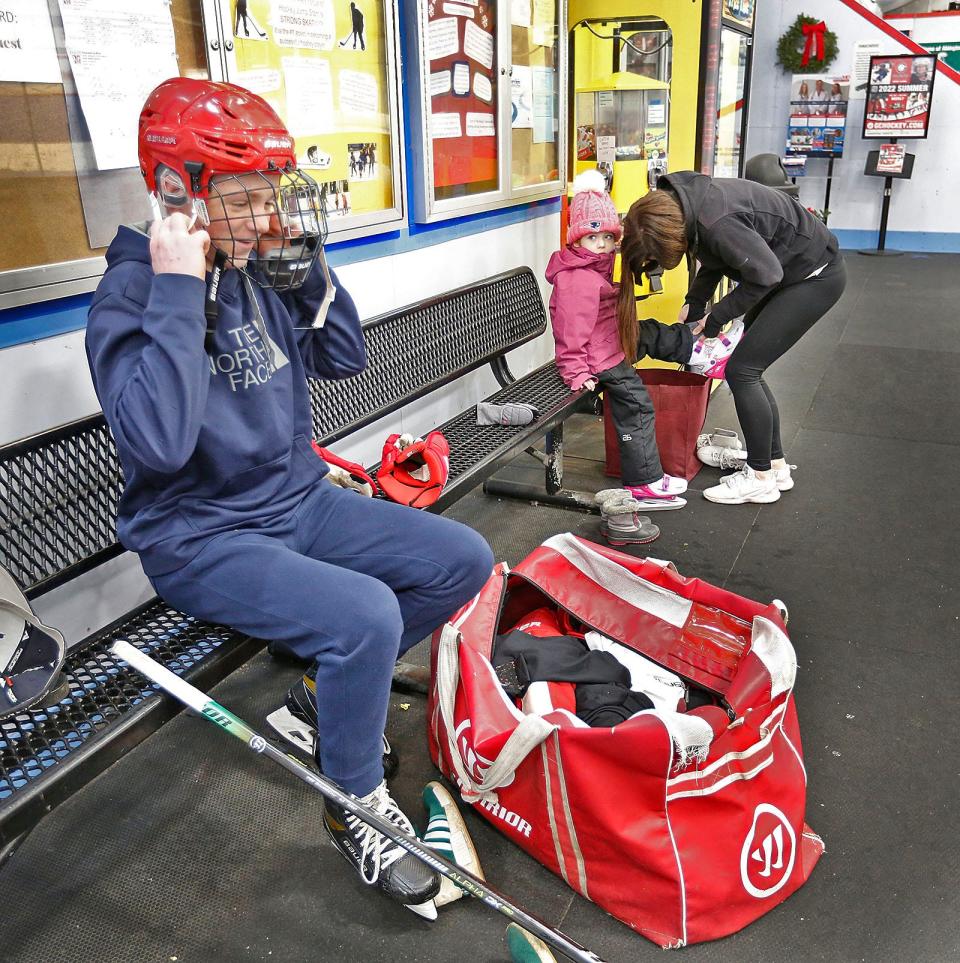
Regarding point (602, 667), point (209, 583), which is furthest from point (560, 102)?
point (209, 583)

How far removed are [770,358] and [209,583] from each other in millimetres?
2780

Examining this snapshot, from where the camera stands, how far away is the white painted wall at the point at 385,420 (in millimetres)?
2195

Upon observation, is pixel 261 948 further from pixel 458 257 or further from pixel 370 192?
pixel 458 257

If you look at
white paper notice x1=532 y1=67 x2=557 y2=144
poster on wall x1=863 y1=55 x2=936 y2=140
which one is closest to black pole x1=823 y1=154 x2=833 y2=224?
poster on wall x1=863 y1=55 x2=936 y2=140

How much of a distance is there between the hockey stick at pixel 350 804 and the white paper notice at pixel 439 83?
2580mm

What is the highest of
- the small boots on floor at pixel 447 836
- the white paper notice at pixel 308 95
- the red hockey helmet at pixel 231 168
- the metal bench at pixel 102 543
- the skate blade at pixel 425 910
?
the white paper notice at pixel 308 95

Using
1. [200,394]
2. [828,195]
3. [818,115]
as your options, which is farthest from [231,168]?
[828,195]

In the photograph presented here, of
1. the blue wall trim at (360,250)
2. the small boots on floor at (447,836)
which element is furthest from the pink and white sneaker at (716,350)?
the small boots on floor at (447,836)

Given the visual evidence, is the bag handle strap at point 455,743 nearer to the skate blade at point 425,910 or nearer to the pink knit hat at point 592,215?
the skate blade at point 425,910

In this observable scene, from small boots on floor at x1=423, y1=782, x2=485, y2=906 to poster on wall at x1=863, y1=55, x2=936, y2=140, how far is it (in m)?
9.51

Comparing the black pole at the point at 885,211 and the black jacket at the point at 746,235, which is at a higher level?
the black jacket at the point at 746,235

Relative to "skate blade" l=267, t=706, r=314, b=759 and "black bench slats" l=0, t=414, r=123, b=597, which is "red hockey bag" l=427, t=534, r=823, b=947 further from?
"black bench slats" l=0, t=414, r=123, b=597

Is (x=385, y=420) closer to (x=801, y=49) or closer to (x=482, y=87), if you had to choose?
(x=482, y=87)

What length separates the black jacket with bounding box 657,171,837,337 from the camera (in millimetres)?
3314
